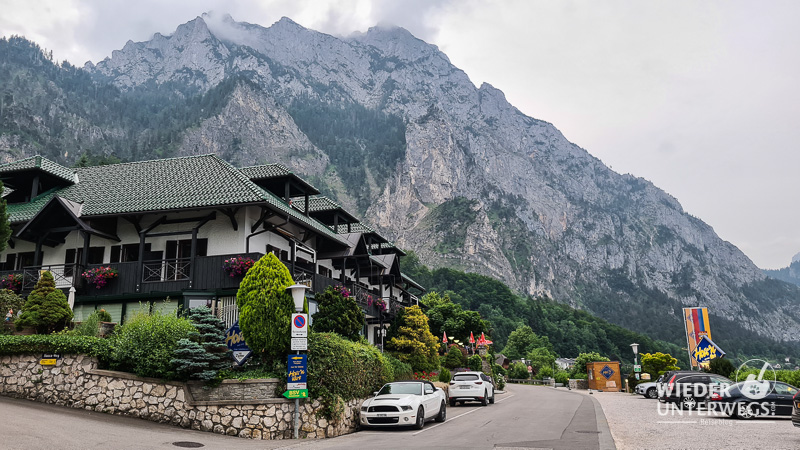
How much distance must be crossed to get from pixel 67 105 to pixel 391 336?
161793 mm

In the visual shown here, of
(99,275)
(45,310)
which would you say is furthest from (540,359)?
(45,310)

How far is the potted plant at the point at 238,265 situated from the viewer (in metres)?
22.0

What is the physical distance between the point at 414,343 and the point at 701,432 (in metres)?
19.7

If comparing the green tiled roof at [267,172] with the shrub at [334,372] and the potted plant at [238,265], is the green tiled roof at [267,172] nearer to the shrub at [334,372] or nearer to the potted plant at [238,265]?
the potted plant at [238,265]

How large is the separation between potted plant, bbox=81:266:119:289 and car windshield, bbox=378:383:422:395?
44.8ft

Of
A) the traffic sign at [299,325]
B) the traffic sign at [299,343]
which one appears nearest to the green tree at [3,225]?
the traffic sign at [299,325]

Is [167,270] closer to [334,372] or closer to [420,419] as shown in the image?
[334,372]

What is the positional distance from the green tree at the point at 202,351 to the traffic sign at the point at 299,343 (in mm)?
2351

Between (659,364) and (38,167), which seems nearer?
(38,167)

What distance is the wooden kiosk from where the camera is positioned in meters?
49.3

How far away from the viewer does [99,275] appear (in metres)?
23.3

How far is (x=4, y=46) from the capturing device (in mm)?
169000

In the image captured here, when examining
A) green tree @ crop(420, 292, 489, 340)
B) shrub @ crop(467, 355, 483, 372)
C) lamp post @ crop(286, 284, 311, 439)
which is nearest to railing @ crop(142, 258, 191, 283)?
lamp post @ crop(286, 284, 311, 439)

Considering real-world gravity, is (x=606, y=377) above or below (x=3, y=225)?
below
